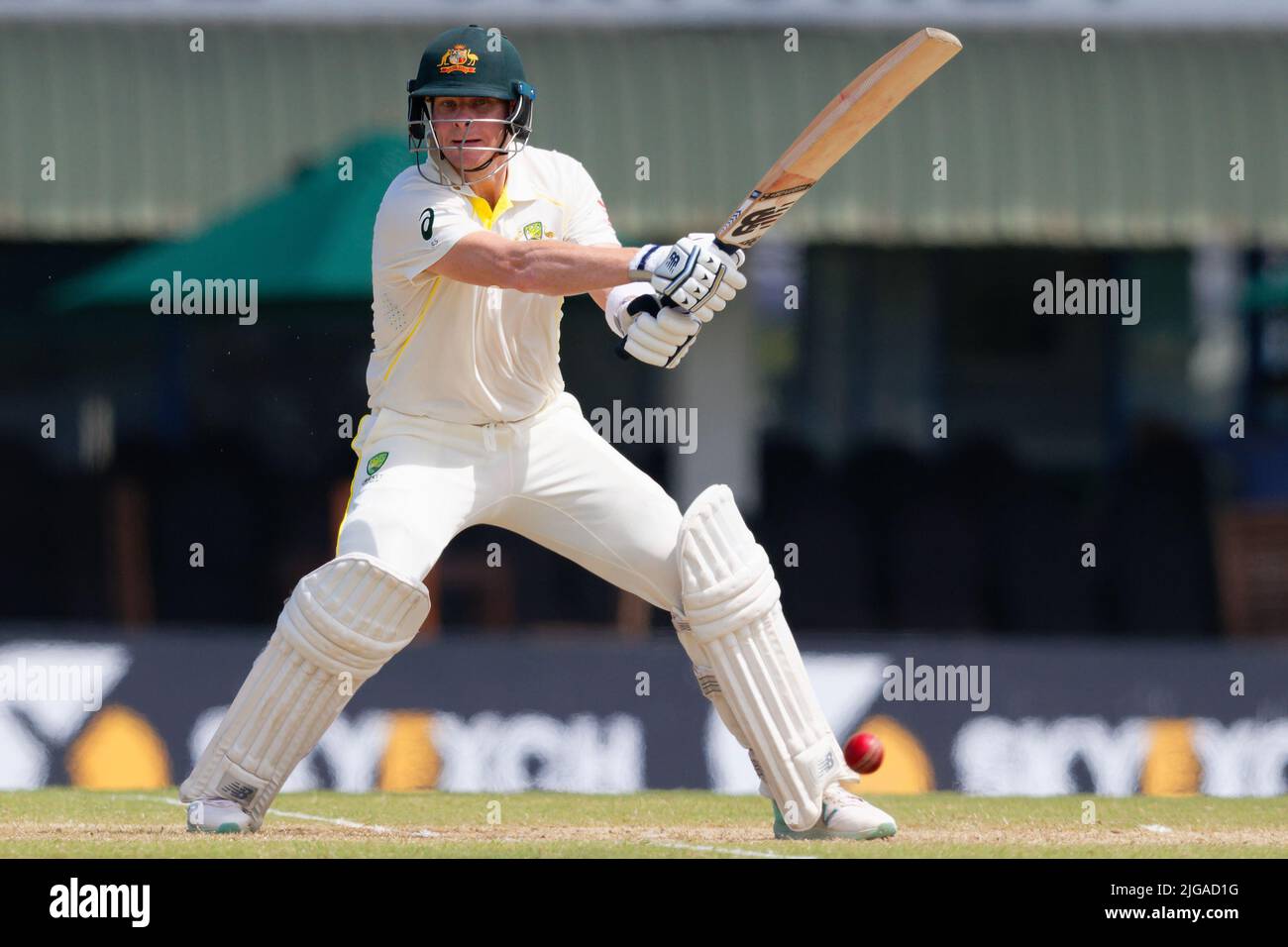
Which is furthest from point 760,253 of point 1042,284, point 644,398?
point 1042,284

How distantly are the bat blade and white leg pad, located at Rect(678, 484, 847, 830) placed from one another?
680mm

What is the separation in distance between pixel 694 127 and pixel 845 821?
20.8ft

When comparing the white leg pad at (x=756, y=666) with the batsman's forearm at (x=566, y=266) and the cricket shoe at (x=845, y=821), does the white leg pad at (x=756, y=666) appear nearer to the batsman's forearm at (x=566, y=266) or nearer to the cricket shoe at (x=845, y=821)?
the cricket shoe at (x=845, y=821)

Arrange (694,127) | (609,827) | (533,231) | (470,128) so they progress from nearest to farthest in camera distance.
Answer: (470,128) → (533,231) → (609,827) → (694,127)

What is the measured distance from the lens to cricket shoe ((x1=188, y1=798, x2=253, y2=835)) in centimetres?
580

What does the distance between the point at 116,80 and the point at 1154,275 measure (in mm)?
5874

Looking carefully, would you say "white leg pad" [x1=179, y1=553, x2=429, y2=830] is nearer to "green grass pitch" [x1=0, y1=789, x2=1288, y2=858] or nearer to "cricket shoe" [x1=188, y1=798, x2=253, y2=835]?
"cricket shoe" [x1=188, y1=798, x2=253, y2=835]

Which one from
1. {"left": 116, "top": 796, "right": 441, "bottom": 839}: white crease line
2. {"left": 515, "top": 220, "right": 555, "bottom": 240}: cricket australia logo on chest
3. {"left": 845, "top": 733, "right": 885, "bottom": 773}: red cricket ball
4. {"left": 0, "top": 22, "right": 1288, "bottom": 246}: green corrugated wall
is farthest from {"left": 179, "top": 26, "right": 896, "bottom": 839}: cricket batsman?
{"left": 0, "top": 22, "right": 1288, "bottom": 246}: green corrugated wall

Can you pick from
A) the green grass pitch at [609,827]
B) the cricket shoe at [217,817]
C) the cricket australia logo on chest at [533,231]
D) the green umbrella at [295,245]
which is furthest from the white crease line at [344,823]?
the green umbrella at [295,245]

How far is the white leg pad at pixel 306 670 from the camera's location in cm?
570

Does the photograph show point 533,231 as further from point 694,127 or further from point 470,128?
point 694,127

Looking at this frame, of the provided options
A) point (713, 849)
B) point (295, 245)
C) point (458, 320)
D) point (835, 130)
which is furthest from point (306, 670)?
point (295, 245)

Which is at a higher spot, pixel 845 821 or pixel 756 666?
pixel 756 666

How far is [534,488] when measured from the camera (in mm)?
5961
